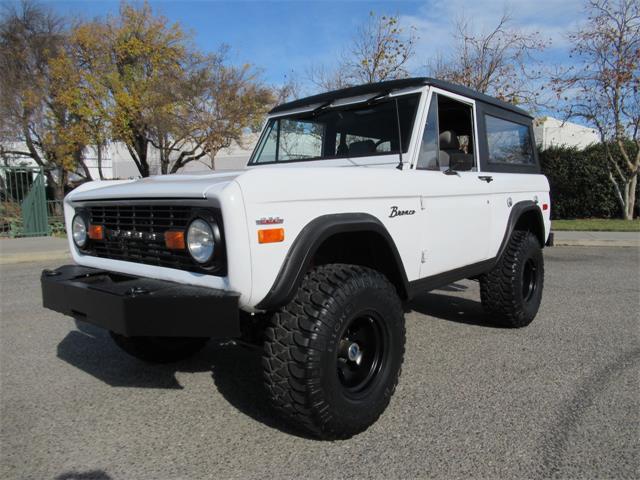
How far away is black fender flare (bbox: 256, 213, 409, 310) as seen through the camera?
2215 mm

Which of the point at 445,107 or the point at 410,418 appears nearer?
the point at 410,418

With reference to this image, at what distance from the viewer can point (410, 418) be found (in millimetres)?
2746

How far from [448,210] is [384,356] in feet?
3.72

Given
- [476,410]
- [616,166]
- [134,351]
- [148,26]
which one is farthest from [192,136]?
[476,410]

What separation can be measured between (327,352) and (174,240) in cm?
90

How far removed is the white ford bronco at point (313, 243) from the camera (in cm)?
219

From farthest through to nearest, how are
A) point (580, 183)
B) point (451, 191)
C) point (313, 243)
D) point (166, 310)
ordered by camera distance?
point (580, 183) → point (451, 191) → point (313, 243) → point (166, 310)

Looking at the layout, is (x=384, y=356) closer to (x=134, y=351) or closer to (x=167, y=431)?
(x=167, y=431)

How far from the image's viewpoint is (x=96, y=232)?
288 cm

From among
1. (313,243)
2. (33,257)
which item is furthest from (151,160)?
(313,243)

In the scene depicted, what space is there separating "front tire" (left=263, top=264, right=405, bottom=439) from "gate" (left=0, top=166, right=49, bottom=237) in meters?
13.0

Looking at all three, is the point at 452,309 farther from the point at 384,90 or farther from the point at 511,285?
the point at 384,90

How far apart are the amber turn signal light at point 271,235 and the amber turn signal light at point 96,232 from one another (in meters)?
1.22

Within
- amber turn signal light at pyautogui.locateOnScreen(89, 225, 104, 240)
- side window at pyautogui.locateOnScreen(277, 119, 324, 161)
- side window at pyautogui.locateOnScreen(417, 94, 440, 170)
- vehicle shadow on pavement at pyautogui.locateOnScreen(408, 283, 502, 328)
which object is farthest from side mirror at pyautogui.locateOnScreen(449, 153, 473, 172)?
amber turn signal light at pyautogui.locateOnScreen(89, 225, 104, 240)
